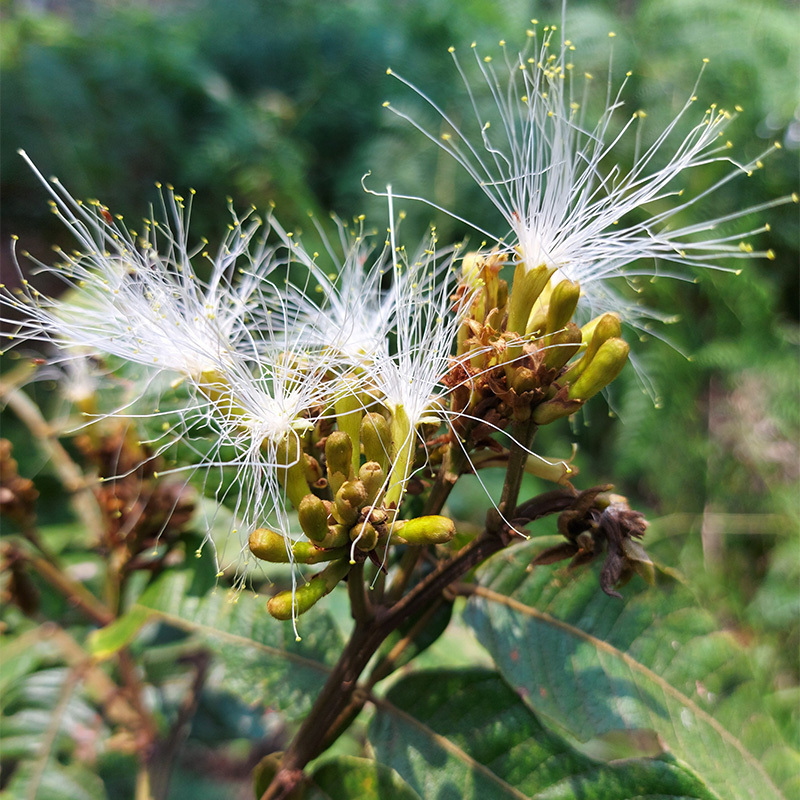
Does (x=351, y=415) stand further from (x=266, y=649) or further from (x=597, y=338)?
(x=266, y=649)

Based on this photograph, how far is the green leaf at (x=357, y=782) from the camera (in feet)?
2.45

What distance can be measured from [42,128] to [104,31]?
0.93 metres

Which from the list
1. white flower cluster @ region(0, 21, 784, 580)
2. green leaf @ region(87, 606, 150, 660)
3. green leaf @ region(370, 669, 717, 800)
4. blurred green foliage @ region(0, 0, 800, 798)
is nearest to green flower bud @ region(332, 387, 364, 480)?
white flower cluster @ region(0, 21, 784, 580)

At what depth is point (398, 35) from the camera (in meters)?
3.55

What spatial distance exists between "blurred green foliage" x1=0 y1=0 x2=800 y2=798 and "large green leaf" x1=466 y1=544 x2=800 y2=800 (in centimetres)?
146

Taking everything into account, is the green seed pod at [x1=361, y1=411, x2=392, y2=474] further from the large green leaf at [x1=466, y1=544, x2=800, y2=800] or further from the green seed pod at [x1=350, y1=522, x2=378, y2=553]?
the large green leaf at [x1=466, y1=544, x2=800, y2=800]

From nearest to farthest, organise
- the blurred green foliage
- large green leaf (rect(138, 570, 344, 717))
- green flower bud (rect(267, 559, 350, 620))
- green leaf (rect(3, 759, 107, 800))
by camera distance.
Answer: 1. green flower bud (rect(267, 559, 350, 620))
2. large green leaf (rect(138, 570, 344, 717))
3. green leaf (rect(3, 759, 107, 800))
4. the blurred green foliage

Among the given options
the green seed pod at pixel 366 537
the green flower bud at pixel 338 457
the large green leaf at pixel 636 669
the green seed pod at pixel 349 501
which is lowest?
the large green leaf at pixel 636 669

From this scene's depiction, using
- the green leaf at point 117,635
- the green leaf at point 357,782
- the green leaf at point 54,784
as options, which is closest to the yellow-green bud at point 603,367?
the green leaf at point 357,782

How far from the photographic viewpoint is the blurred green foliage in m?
2.83

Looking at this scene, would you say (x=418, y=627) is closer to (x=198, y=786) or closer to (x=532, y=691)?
(x=532, y=691)

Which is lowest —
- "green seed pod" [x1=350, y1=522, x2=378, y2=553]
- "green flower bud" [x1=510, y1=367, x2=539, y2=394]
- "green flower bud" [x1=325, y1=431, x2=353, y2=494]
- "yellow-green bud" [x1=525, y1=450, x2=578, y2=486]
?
"green seed pod" [x1=350, y1=522, x2=378, y2=553]

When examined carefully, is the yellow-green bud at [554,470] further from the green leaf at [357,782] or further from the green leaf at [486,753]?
the green leaf at [357,782]

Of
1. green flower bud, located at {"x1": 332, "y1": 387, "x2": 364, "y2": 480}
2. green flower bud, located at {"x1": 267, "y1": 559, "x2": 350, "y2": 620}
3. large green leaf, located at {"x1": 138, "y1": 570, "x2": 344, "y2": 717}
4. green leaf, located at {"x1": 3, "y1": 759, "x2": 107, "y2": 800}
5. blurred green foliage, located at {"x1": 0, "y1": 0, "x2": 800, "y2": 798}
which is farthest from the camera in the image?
blurred green foliage, located at {"x1": 0, "y1": 0, "x2": 800, "y2": 798}
